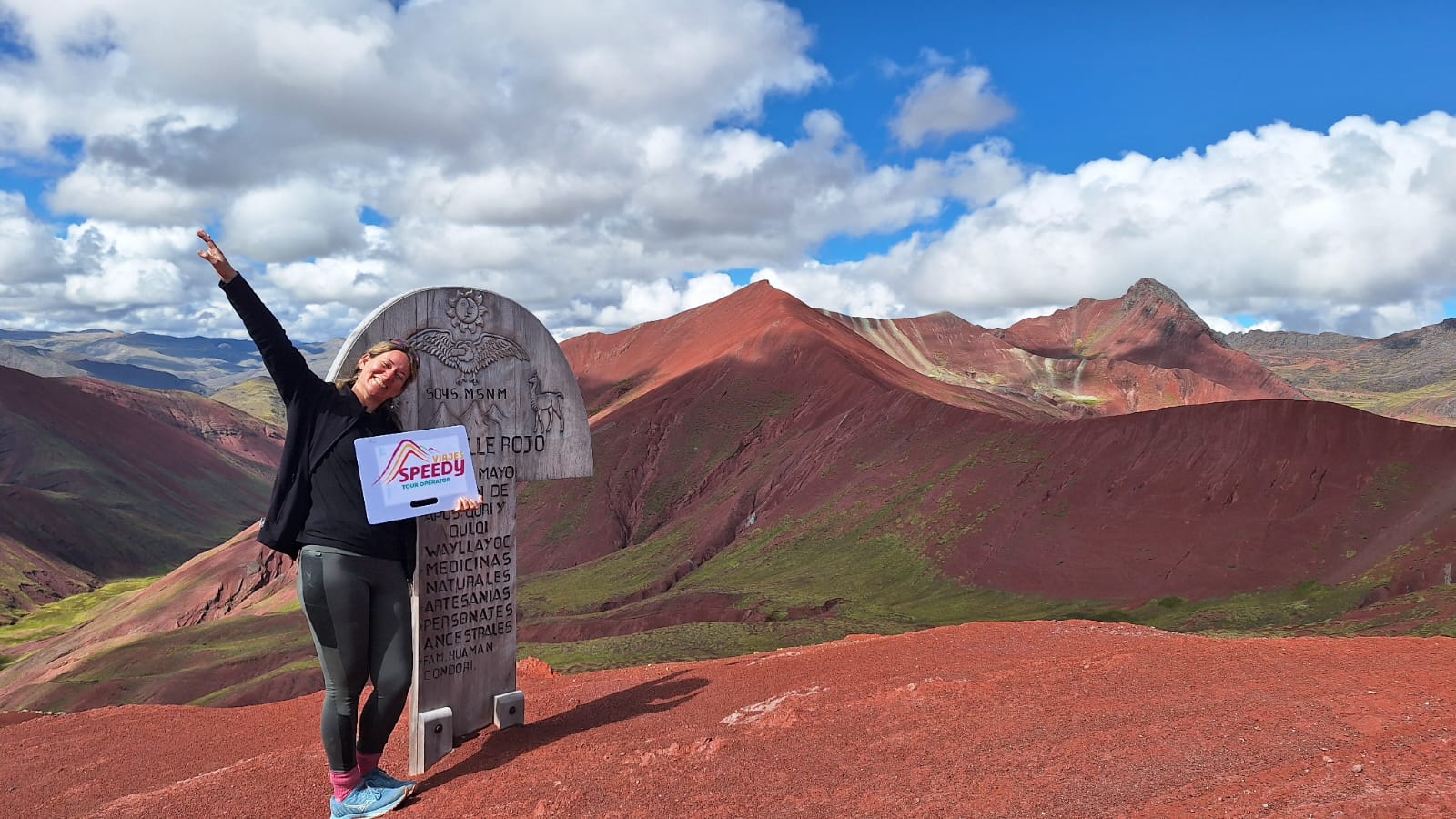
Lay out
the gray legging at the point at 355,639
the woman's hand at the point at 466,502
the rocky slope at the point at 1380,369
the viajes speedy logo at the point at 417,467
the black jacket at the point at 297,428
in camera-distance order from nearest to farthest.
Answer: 1. the black jacket at the point at 297,428
2. the gray legging at the point at 355,639
3. the viajes speedy logo at the point at 417,467
4. the woman's hand at the point at 466,502
5. the rocky slope at the point at 1380,369

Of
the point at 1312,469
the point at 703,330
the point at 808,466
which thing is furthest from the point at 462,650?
the point at 703,330

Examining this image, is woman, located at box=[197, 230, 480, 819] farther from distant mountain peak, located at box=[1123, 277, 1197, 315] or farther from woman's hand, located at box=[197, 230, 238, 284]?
distant mountain peak, located at box=[1123, 277, 1197, 315]

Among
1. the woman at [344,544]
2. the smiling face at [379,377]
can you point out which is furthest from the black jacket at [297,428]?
the smiling face at [379,377]

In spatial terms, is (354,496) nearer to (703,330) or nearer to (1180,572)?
(1180,572)

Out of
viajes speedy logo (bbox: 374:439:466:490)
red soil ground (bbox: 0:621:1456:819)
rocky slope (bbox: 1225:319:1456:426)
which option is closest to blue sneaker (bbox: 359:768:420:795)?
red soil ground (bbox: 0:621:1456:819)

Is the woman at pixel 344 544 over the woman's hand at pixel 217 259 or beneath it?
beneath

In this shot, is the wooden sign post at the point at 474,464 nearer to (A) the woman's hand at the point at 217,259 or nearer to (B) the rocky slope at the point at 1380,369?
(A) the woman's hand at the point at 217,259

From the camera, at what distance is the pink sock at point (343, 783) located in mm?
5539

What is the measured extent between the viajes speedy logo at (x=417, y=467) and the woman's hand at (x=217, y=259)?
1.33 m

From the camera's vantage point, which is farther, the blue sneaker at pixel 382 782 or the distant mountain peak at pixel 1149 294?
the distant mountain peak at pixel 1149 294

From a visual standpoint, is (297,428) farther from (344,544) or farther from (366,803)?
(366,803)

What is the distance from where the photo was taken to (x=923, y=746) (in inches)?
219

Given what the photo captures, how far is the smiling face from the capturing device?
5.50 metres

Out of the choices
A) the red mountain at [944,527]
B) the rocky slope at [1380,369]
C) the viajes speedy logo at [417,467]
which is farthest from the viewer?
the rocky slope at [1380,369]
